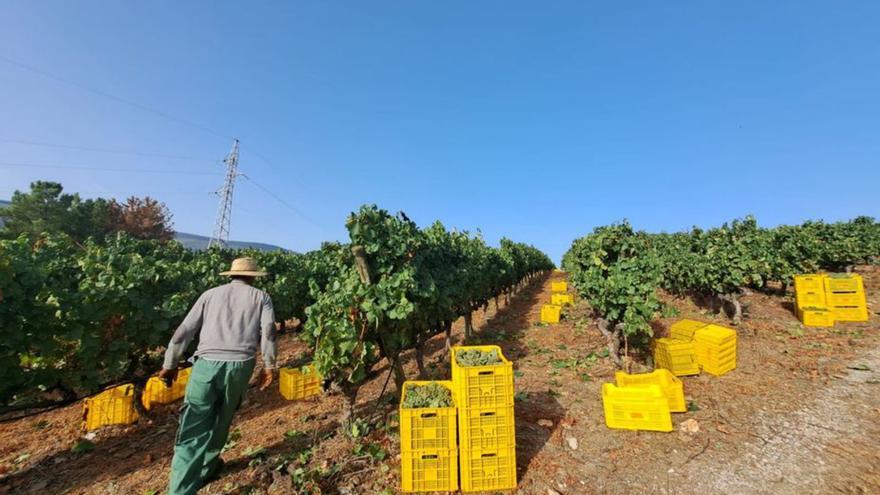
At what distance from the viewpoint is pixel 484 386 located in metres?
4.33

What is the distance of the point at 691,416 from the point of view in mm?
6176

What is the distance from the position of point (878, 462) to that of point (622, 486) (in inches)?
141

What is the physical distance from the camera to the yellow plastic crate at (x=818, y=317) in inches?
481

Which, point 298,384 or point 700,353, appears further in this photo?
point 700,353

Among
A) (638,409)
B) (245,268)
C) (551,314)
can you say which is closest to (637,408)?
(638,409)

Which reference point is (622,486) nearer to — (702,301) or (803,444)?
(803,444)

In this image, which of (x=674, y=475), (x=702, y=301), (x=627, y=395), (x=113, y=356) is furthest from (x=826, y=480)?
(x=702, y=301)

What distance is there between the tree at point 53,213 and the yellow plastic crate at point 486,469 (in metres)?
60.0

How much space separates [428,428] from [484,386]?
850 mm

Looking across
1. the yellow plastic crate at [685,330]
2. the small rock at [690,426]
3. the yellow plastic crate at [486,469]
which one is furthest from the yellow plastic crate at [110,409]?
the yellow plastic crate at [685,330]

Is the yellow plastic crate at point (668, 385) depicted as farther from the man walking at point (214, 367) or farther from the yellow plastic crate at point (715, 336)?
the man walking at point (214, 367)

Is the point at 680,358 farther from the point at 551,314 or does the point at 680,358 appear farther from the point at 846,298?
the point at 846,298

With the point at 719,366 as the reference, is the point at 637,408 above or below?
below

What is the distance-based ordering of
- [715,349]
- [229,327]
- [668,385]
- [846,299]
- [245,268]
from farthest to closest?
1. [846,299]
2. [715,349]
3. [668,385]
4. [245,268]
5. [229,327]
